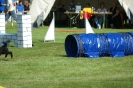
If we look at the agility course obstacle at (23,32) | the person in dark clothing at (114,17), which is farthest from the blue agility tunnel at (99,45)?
the person in dark clothing at (114,17)

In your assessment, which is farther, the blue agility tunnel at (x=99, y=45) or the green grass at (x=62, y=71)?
the blue agility tunnel at (x=99, y=45)

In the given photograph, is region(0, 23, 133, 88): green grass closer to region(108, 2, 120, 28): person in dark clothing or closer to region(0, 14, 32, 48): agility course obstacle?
region(0, 14, 32, 48): agility course obstacle

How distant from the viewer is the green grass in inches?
409

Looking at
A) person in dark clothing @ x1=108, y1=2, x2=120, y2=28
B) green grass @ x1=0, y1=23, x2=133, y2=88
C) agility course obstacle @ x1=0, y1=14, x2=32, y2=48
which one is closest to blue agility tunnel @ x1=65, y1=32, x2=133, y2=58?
green grass @ x1=0, y1=23, x2=133, y2=88

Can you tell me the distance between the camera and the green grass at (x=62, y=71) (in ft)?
34.1

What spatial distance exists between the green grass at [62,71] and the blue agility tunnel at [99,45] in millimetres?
250

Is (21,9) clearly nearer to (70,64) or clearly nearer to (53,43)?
(53,43)

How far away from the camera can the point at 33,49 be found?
674 inches

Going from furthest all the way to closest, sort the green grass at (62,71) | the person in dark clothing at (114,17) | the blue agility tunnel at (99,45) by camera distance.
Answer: the person in dark clothing at (114,17) → the blue agility tunnel at (99,45) → the green grass at (62,71)

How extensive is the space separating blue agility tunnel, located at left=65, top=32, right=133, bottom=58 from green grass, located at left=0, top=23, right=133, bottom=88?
9.8 inches

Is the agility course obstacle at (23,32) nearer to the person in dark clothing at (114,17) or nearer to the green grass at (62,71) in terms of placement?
the green grass at (62,71)

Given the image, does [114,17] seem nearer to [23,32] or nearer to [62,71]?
[23,32]

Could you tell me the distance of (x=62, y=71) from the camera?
39.9 ft

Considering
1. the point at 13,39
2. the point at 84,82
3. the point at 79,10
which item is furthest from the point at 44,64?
the point at 79,10
